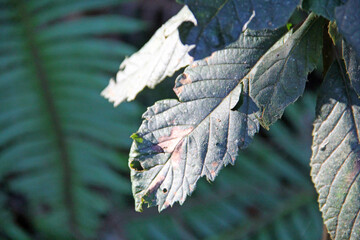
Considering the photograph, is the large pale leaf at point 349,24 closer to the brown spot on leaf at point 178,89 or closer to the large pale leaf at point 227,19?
the large pale leaf at point 227,19

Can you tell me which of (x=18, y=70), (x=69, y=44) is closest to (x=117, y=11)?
(x=69, y=44)

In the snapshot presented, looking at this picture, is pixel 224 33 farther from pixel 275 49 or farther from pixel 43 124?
pixel 43 124

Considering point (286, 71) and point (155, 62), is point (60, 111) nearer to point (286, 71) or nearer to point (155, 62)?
point (155, 62)

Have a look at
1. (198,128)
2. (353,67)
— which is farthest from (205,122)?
(353,67)

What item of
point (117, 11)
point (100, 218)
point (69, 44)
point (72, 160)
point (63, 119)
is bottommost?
point (100, 218)

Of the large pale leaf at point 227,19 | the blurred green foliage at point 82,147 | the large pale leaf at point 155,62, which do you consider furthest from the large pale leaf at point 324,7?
the blurred green foliage at point 82,147

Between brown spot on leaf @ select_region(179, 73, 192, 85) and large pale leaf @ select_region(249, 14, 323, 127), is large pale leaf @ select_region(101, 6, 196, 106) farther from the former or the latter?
large pale leaf @ select_region(249, 14, 323, 127)

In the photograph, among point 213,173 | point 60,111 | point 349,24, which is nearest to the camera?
point 349,24
